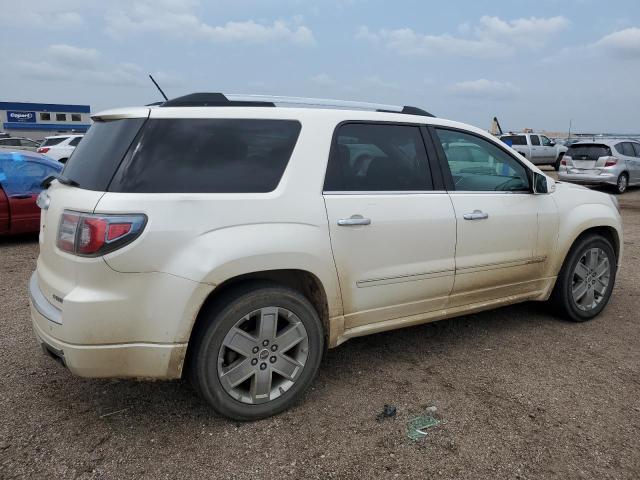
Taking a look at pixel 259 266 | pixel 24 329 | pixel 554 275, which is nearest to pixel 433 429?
pixel 259 266

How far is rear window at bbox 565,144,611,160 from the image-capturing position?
604 inches

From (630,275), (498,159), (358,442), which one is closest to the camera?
(358,442)

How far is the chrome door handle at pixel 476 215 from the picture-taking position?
11.7 ft

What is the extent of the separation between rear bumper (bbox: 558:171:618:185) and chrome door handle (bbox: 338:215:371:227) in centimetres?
1448

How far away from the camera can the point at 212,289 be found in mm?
2617

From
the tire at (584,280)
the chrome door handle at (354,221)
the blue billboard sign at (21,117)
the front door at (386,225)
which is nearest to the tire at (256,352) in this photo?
the front door at (386,225)

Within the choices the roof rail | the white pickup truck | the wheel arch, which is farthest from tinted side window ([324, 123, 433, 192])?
the white pickup truck

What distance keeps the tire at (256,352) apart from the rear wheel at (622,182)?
15172mm

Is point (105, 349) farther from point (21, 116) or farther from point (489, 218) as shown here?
point (21, 116)

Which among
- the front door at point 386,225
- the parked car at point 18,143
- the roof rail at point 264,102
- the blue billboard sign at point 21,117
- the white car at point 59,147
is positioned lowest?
the blue billboard sign at point 21,117

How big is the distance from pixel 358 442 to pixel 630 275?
488 cm

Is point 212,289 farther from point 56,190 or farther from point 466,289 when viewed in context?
point 466,289

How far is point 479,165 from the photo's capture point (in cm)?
401

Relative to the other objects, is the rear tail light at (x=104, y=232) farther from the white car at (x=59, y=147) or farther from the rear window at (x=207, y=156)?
the white car at (x=59, y=147)
